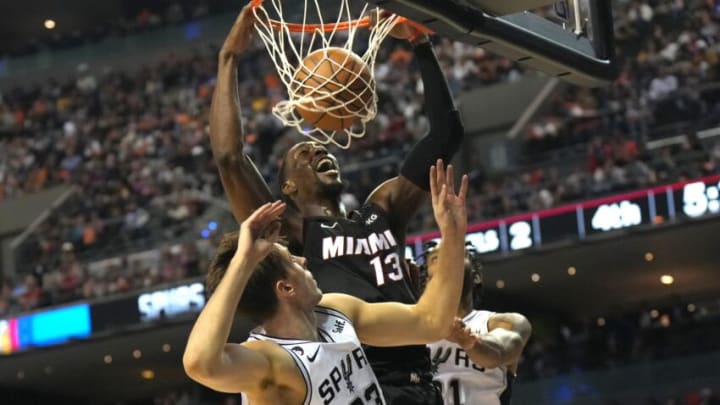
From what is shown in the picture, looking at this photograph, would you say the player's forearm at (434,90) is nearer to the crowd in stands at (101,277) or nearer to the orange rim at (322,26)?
the orange rim at (322,26)

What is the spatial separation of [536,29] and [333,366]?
2048mm

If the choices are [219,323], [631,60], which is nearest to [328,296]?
[219,323]

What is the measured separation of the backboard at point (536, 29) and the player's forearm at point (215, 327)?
1.34 meters

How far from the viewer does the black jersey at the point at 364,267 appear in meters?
5.42

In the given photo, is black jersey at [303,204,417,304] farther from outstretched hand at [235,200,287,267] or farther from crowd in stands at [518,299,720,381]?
crowd in stands at [518,299,720,381]

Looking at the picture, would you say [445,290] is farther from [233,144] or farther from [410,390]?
[233,144]

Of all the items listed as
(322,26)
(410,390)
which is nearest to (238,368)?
(410,390)

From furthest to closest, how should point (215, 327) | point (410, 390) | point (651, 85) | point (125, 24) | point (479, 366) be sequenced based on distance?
point (125, 24) → point (651, 85) → point (479, 366) → point (410, 390) → point (215, 327)

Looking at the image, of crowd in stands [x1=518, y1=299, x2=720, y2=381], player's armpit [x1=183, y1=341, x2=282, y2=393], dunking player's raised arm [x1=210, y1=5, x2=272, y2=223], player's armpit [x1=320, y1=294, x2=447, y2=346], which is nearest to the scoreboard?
crowd in stands [x1=518, y1=299, x2=720, y2=381]

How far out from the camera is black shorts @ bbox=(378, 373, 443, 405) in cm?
529

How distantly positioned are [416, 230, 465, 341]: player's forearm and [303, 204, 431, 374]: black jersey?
1010 millimetres

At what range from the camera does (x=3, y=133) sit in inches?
1029

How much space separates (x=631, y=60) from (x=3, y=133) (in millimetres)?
12438

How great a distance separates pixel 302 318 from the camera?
422 cm
